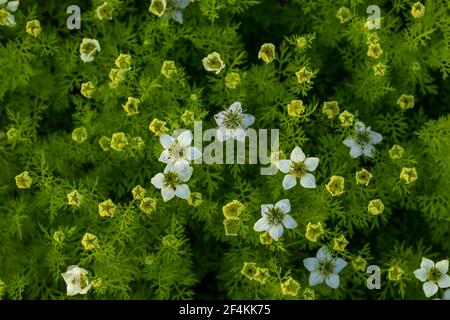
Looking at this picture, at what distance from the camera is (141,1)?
4004 millimetres

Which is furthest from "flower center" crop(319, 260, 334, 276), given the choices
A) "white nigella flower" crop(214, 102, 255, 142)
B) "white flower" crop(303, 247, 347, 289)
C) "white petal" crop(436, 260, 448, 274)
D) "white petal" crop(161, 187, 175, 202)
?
"white petal" crop(161, 187, 175, 202)

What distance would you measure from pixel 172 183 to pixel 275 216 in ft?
1.97

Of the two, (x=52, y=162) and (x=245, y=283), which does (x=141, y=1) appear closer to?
(x=52, y=162)

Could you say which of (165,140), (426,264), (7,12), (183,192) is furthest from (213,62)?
(426,264)

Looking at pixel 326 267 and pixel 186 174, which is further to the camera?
pixel 326 267

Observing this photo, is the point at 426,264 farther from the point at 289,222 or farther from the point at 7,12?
the point at 7,12

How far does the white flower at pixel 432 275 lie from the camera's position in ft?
11.1

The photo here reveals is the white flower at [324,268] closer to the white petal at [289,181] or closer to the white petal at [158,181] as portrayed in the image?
the white petal at [289,181]

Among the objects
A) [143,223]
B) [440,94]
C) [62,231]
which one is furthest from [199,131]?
[440,94]

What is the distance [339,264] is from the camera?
11.3 feet

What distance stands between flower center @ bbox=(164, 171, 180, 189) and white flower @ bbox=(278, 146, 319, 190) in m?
0.57

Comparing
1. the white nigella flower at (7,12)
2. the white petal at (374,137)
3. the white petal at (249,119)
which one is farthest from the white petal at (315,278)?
the white nigella flower at (7,12)

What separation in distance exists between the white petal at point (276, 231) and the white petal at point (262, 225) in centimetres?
3
